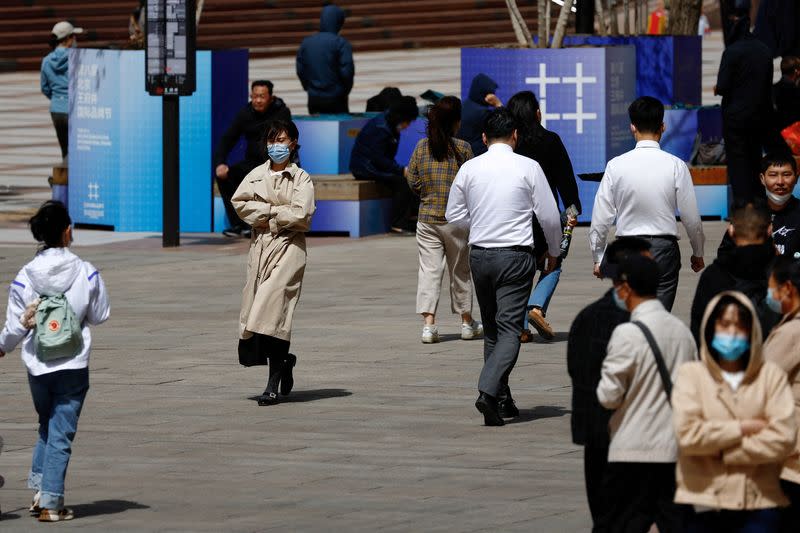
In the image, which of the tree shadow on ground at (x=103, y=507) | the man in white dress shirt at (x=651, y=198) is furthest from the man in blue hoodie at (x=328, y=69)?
the tree shadow on ground at (x=103, y=507)

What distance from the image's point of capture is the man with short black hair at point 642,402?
6172 millimetres

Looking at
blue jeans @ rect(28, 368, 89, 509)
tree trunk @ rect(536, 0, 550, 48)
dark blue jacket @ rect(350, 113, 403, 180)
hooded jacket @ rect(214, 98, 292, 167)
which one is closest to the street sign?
hooded jacket @ rect(214, 98, 292, 167)

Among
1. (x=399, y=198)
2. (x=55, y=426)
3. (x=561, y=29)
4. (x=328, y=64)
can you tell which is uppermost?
(x=561, y=29)

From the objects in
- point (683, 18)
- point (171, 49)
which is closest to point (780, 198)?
point (171, 49)

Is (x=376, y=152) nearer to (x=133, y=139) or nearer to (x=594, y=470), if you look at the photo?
(x=133, y=139)

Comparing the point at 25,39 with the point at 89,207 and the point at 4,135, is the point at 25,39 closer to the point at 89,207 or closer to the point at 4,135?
the point at 4,135

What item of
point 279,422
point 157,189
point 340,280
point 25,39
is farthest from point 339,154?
point 25,39

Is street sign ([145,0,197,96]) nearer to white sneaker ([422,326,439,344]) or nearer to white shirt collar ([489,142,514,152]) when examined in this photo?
white sneaker ([422,326,439,344])

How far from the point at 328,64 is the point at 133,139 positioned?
2.71 metres

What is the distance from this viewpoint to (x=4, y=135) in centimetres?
2792

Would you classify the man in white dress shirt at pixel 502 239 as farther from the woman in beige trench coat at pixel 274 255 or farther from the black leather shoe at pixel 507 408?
the woman in beige trench coat at pixel 274 255

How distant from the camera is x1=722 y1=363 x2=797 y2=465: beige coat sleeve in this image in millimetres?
5711

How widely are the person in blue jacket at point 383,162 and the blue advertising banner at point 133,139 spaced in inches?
64.2

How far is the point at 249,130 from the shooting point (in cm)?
1748
